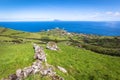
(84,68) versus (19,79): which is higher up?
(19,79)

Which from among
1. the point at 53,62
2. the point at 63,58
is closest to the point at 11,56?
the point at 53,62

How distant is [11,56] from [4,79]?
16.2 m

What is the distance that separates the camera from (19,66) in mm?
45094

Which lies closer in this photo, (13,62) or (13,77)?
(13,77)

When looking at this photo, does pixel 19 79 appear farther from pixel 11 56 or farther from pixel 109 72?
pixel 109 72

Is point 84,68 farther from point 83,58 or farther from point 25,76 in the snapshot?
point 25,76

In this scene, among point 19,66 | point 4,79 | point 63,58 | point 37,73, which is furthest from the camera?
point 63,58

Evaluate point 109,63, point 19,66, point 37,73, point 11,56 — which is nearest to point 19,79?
point 37,73

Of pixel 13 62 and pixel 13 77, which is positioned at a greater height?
pixel 13 62

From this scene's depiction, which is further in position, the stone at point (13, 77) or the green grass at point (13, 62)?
the green grass at point (13, 62)

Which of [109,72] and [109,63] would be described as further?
[109,63]

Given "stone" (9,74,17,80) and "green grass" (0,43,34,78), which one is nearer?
"stone" (9,74,17,80)

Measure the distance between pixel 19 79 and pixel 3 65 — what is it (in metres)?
14.2

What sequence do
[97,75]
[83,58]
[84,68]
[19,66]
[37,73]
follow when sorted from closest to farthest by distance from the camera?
[37,73]
[19,66]
[97,75]
[84,68]
[83,58]
